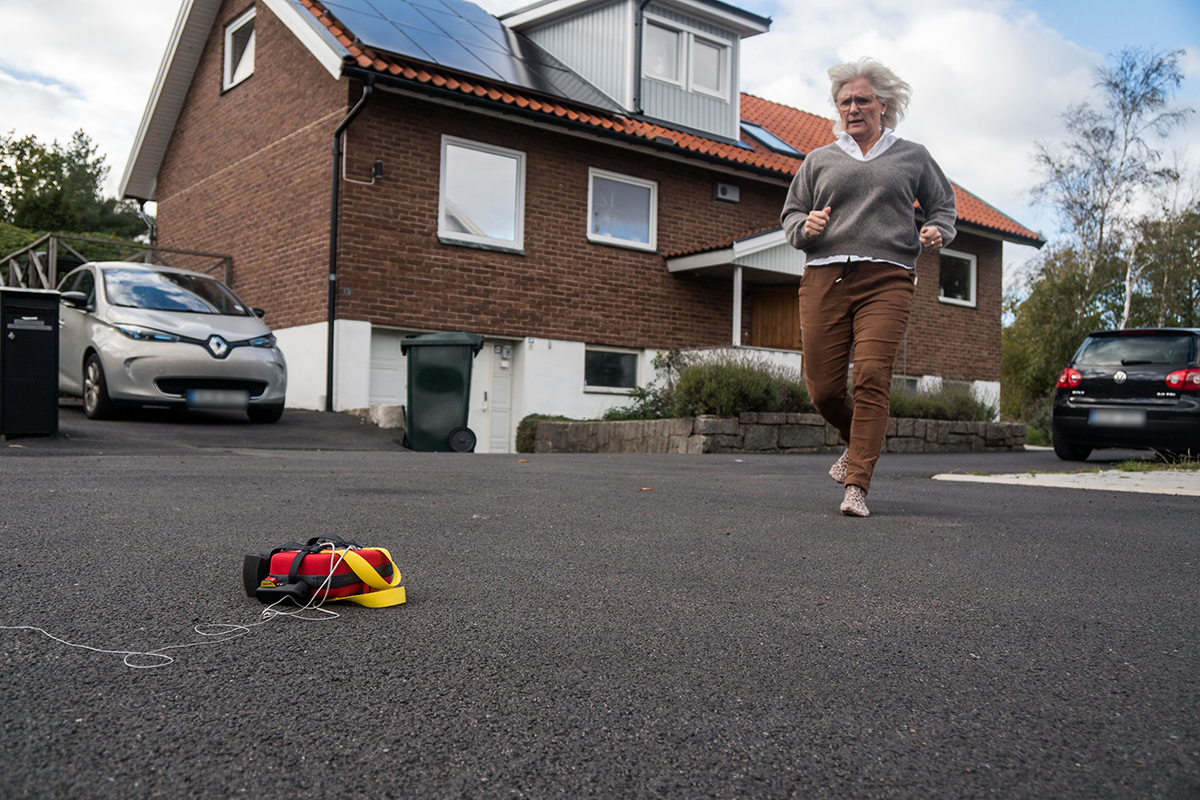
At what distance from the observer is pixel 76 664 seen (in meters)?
2.18

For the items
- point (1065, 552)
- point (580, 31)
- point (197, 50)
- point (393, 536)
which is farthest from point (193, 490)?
point (197, 50)

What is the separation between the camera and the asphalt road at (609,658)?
171 centimetres

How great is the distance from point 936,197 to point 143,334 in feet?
27.5

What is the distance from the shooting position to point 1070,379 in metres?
11.3

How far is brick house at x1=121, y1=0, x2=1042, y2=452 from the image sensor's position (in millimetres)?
14070

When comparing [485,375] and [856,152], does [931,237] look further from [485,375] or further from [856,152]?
[485,375]

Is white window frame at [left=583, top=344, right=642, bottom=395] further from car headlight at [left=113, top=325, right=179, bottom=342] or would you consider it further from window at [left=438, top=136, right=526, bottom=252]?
car headlight at [left=113, top=325, right=179, bottom=342]

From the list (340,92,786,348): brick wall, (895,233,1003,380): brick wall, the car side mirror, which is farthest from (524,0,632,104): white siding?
the car side mirror

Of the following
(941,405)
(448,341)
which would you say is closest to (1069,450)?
(941,405)

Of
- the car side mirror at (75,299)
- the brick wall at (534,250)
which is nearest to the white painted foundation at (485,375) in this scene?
the brick wall at (534,250)

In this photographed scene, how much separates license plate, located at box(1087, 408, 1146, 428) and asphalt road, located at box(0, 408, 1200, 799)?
6.47 metres

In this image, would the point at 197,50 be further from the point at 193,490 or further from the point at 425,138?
the point at 193,490

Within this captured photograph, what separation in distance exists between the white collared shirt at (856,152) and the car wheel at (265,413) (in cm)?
791

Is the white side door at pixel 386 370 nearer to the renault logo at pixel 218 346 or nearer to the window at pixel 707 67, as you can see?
the renault logo at pixel 218 346
